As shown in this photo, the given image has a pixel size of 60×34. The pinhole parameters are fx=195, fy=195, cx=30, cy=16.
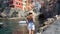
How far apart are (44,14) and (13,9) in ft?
3.21

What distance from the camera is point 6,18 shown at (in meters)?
5.84

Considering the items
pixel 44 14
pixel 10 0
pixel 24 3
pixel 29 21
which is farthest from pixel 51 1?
pixel 29 21

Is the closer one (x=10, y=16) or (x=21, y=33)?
(x=21, y=33)

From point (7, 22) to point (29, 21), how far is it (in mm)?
2513

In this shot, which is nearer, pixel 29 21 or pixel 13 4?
pixel 29 21

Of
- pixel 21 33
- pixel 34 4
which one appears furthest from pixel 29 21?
pixel 34 4

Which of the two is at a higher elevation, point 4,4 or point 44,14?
point 4,4

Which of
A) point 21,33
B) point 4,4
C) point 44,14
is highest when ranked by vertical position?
point 4,4

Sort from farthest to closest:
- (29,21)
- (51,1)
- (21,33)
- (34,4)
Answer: (51,1) → (34,4) → (21,33) → (29,21)

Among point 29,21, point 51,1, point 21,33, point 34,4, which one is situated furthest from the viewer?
point 51,1

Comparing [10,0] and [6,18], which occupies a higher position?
[10,0]

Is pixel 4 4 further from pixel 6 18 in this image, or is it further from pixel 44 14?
pixel 44 14

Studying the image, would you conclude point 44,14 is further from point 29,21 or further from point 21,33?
point 29,21

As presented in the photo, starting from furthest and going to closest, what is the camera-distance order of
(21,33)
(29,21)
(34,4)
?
(34,4) < (21,33) < (29,21)
